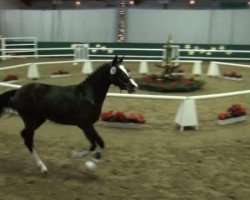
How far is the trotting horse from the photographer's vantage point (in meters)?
5.46

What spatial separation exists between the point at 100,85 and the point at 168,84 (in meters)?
7.80

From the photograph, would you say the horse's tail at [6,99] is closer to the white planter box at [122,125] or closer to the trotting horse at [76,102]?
the trotting horse at [76,102]

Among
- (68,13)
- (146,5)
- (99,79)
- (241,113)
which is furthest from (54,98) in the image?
(146,5)

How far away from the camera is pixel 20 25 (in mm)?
28359

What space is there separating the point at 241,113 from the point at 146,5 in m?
23.8

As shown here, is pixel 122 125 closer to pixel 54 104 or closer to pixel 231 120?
pixel 231 120

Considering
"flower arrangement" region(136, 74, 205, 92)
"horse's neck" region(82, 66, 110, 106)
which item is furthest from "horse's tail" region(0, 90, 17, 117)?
"flower arrangement" region(136, 74, 205, 92)

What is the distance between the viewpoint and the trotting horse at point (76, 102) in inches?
215

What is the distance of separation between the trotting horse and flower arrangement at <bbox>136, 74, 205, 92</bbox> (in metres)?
7.31

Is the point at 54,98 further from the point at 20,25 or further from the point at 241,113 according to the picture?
the point at 20,25

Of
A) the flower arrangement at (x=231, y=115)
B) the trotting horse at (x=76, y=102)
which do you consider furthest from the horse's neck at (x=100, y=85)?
the flower arrangement at (x=231, y=115)

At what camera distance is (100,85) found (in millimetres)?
5586

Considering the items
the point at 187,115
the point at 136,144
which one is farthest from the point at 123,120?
the point at 187,115

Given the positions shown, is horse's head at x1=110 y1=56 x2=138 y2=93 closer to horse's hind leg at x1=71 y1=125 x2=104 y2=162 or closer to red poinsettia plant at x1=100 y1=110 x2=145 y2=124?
horse's hind leg at x1=71 y1=125 x2=104 y2=162
